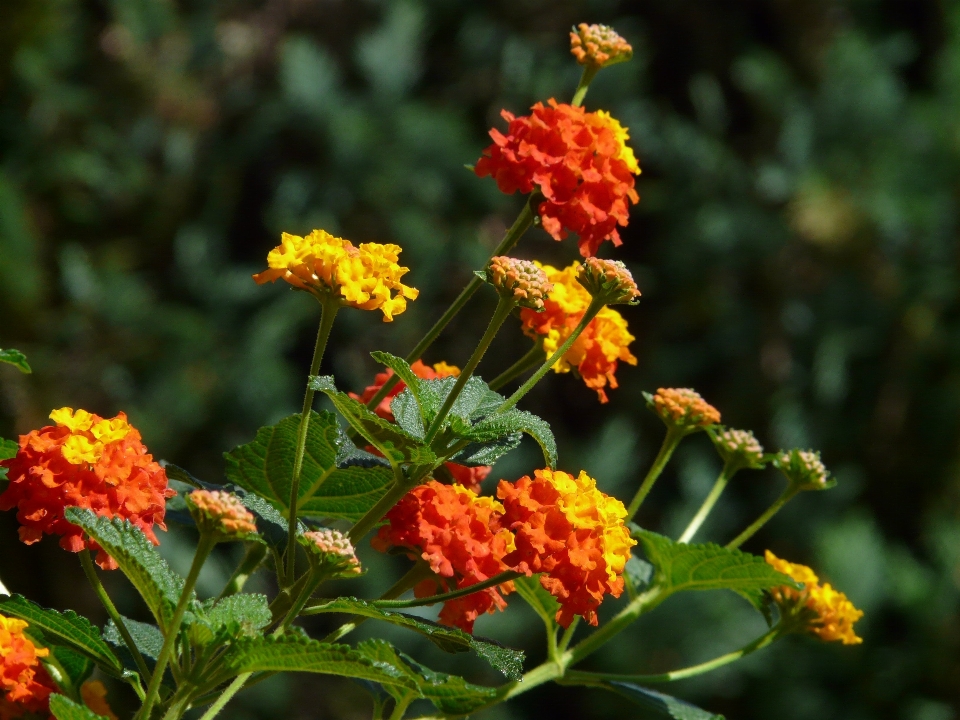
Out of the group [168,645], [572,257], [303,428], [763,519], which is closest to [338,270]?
[303,428]

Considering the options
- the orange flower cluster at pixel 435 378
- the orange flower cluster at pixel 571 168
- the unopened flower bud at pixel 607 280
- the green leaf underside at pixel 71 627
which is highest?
the orange flower cluster at pixel 571 168

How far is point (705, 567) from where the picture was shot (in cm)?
63

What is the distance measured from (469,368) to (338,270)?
0.07 meters

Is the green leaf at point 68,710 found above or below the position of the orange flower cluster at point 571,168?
below

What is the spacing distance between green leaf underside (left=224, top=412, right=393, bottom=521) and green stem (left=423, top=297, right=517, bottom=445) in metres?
0.05

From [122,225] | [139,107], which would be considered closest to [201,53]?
[139,107]

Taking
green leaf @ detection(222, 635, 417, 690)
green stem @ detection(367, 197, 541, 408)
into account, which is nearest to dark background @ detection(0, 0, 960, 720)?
green stem @ detection(367, 197, 541, 408)

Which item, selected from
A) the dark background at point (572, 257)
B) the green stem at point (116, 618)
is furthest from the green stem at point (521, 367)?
the dark background at point (572, 257)

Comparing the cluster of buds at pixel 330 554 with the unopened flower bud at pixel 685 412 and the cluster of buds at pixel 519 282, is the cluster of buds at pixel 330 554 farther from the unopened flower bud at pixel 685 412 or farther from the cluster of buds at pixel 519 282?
the unopened flower bud at pixel 685 412

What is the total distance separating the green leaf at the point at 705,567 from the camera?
61cm

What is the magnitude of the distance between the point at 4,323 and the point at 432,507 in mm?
2287

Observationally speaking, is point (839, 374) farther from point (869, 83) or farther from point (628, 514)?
point (628, 514)

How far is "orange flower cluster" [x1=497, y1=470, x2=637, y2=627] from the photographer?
51 cm

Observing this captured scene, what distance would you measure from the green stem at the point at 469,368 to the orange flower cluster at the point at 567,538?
1.6 inches
